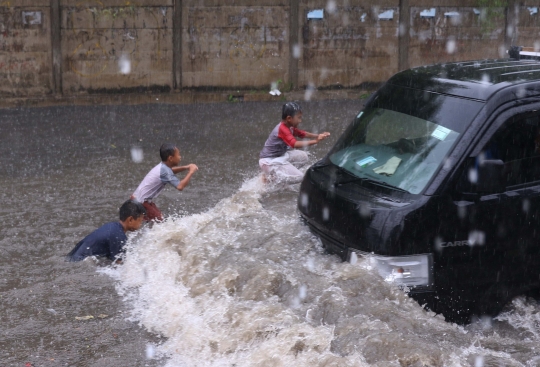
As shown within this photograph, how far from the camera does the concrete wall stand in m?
15.4

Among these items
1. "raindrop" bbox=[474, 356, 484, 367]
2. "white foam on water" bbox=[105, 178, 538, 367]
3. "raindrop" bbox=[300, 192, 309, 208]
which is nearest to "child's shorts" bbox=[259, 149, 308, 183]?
"white foam on water" bbox=[105, 178, 538, 367]

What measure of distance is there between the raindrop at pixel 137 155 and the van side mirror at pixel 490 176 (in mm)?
7157

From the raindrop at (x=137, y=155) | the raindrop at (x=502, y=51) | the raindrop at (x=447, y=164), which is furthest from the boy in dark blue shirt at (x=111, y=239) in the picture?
the raindrop at (x=502, y=51)

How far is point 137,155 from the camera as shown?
1180 centimetres

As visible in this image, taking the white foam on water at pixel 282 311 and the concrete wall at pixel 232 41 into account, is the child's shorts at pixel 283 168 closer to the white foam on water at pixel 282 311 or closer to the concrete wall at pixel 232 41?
the white foam on water at pixel 282 311

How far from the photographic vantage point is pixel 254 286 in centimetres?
584

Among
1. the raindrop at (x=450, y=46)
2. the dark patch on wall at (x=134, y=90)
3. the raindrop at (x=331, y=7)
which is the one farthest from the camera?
the raindrop at (x=450, y=46)

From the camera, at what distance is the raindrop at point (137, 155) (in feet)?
37.7

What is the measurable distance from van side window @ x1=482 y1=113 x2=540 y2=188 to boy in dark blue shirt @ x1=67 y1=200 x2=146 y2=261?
345 centimetres

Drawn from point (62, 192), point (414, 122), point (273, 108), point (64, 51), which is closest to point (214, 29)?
point (273, 108)

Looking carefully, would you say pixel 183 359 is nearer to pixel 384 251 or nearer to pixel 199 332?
pixel 199 332

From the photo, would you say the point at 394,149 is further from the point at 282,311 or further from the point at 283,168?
the point at 283,168

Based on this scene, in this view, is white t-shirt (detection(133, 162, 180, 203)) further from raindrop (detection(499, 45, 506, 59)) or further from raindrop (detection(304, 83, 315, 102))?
raindrop (detection(499, 45, 506, 59))

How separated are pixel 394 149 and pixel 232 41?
432 inches
